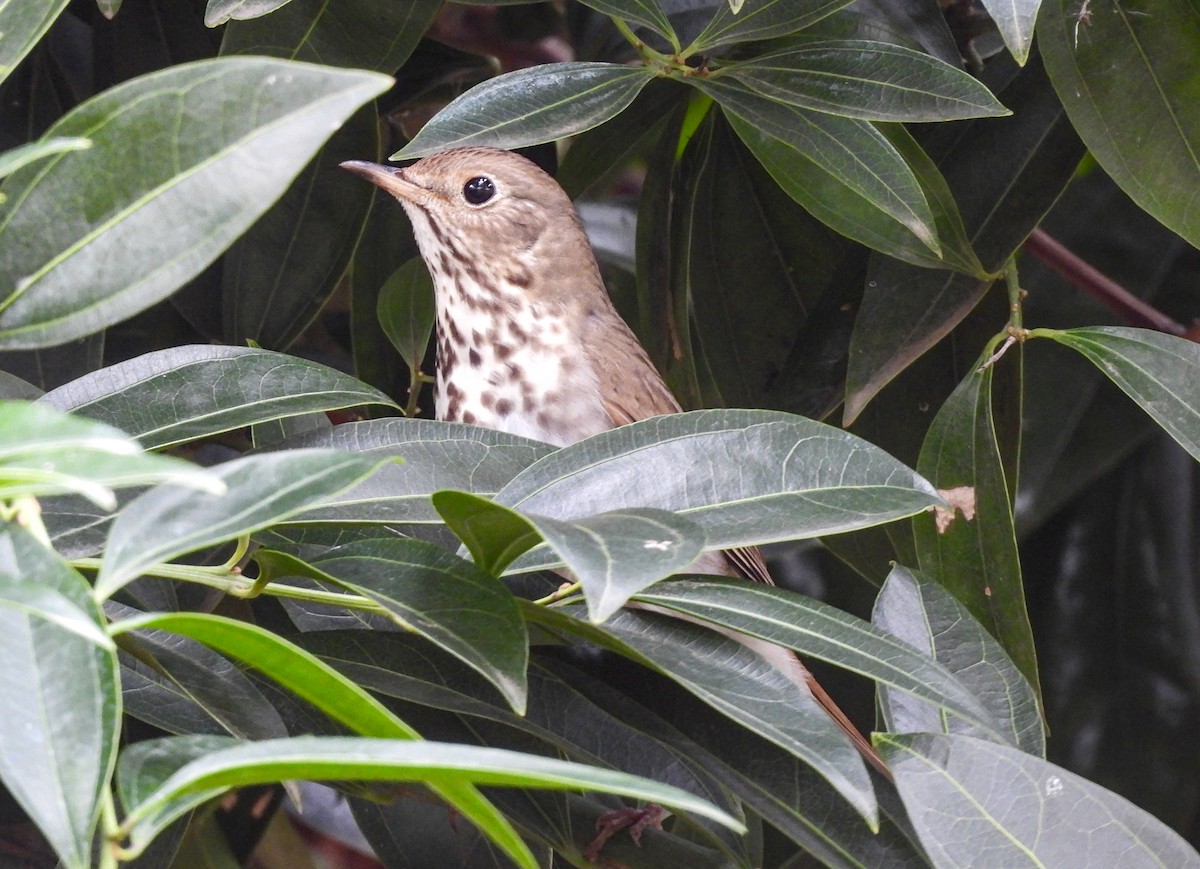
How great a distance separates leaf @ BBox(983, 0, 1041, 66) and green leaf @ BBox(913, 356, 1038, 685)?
495 mm

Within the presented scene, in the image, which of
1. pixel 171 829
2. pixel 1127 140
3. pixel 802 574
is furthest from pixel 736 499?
pixel 802 574

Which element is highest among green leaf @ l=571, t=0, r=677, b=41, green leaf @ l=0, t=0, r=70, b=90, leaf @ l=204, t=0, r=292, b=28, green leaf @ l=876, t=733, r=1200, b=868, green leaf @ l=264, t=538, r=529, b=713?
green leaf @ l=571, t=0, r=677, b=41

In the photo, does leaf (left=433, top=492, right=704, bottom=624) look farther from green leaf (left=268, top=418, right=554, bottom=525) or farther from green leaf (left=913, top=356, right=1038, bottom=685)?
green leaf (left=913, top=356, right=1038, bottom=685)

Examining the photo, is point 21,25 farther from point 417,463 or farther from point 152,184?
point 417,463

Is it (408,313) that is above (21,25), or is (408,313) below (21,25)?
below

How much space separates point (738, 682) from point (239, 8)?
2.58ft

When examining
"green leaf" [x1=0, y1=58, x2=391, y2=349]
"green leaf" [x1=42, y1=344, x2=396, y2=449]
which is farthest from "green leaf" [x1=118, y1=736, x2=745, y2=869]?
"green leaf" [x1=42, y1=344, x2=396, y2=449]

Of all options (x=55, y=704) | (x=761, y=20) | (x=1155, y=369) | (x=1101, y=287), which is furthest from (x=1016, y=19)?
(x=1101, y=287)

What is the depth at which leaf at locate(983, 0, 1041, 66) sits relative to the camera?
113 centimetres

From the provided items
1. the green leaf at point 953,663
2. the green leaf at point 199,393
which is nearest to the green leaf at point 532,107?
the green leaf at point 199,393

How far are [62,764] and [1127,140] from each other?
1.26 m

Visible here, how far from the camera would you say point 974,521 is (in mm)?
1540

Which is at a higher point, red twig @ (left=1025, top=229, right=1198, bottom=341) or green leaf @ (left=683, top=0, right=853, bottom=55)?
green leaf @ (left=683, top=0, right=853, bottom=55)

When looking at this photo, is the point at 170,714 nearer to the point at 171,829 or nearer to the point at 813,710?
the point at 171,829
